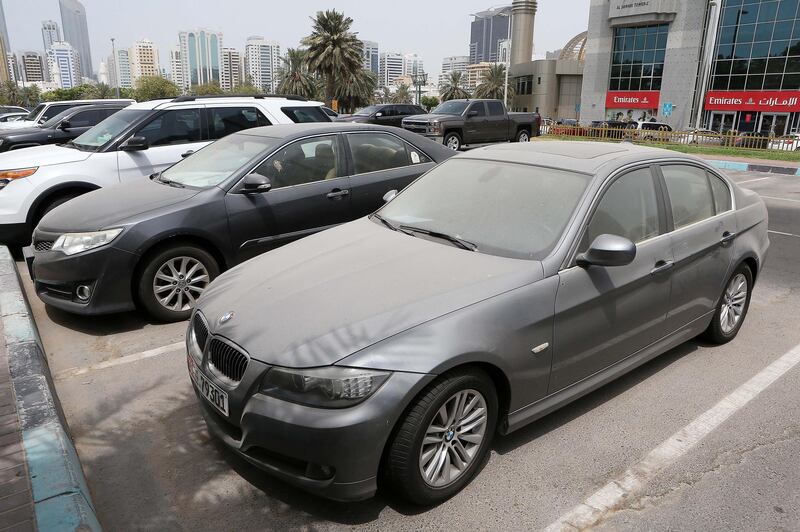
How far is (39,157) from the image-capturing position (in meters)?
7.29

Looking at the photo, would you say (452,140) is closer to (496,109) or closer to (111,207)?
(496,109)

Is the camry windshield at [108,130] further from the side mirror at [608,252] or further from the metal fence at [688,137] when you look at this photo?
the metal fence at [688,137]

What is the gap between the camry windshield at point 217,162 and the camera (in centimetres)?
556

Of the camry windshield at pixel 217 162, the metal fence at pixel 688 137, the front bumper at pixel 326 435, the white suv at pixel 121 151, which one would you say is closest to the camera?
the front bumper at pixel 326 435

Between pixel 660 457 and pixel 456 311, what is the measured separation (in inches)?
60.8

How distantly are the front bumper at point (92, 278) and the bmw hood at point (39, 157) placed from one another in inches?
110

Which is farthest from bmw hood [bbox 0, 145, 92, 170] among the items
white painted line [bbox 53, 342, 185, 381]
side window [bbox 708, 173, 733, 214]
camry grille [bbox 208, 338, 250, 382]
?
side window [bbox 708, 173, 733, 214]

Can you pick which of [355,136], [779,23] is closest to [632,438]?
[355,136]

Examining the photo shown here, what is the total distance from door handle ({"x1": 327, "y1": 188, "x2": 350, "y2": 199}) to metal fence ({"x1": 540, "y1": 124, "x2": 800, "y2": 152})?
26760 mm

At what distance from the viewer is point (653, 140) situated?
31250 mm

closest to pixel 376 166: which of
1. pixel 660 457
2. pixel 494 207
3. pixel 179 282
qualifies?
pixel 179 282

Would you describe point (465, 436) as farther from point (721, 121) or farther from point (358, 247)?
point (721, 121)

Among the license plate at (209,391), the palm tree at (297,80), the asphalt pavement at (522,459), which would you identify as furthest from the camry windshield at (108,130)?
the palm tree at (297,80)

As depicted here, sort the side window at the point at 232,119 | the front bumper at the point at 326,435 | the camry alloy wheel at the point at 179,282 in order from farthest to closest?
the side window at the point at 232,119 → the camry alloy wheel at the point at 179,282 → the front bumper at the point at 326,435
